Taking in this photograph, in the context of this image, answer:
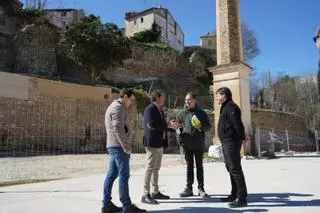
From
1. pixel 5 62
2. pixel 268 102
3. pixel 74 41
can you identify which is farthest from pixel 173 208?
pixel 268 102

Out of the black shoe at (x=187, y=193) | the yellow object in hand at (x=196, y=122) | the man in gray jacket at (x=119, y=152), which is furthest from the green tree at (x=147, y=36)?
the man in gray jacket at (x=119, y=152)

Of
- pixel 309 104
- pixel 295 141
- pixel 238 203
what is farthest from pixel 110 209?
pixel 309 104

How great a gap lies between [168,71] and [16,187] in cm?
3767

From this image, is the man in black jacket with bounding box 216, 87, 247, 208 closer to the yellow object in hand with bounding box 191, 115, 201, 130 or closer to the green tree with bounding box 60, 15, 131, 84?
the yellow object in hand with bounding box 191, 115, 201, 130

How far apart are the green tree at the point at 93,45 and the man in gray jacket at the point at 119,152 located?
76.9 feet

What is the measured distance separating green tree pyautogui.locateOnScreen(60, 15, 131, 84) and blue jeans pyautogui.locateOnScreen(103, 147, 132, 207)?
23566 millimetres

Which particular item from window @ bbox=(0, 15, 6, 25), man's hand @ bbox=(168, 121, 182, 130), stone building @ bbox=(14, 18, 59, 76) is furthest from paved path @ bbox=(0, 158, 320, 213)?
window @ bbox=(0, 15, 6, 25)

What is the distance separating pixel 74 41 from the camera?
27.5 metres

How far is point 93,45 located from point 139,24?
2564 cm

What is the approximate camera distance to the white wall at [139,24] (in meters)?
49.9

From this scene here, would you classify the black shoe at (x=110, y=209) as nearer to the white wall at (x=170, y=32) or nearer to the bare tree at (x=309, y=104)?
the bare tree at (x=309, y=104)

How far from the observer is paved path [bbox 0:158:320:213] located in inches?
171

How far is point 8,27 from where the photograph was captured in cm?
3447

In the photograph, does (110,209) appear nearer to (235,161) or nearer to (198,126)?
(235,161)
